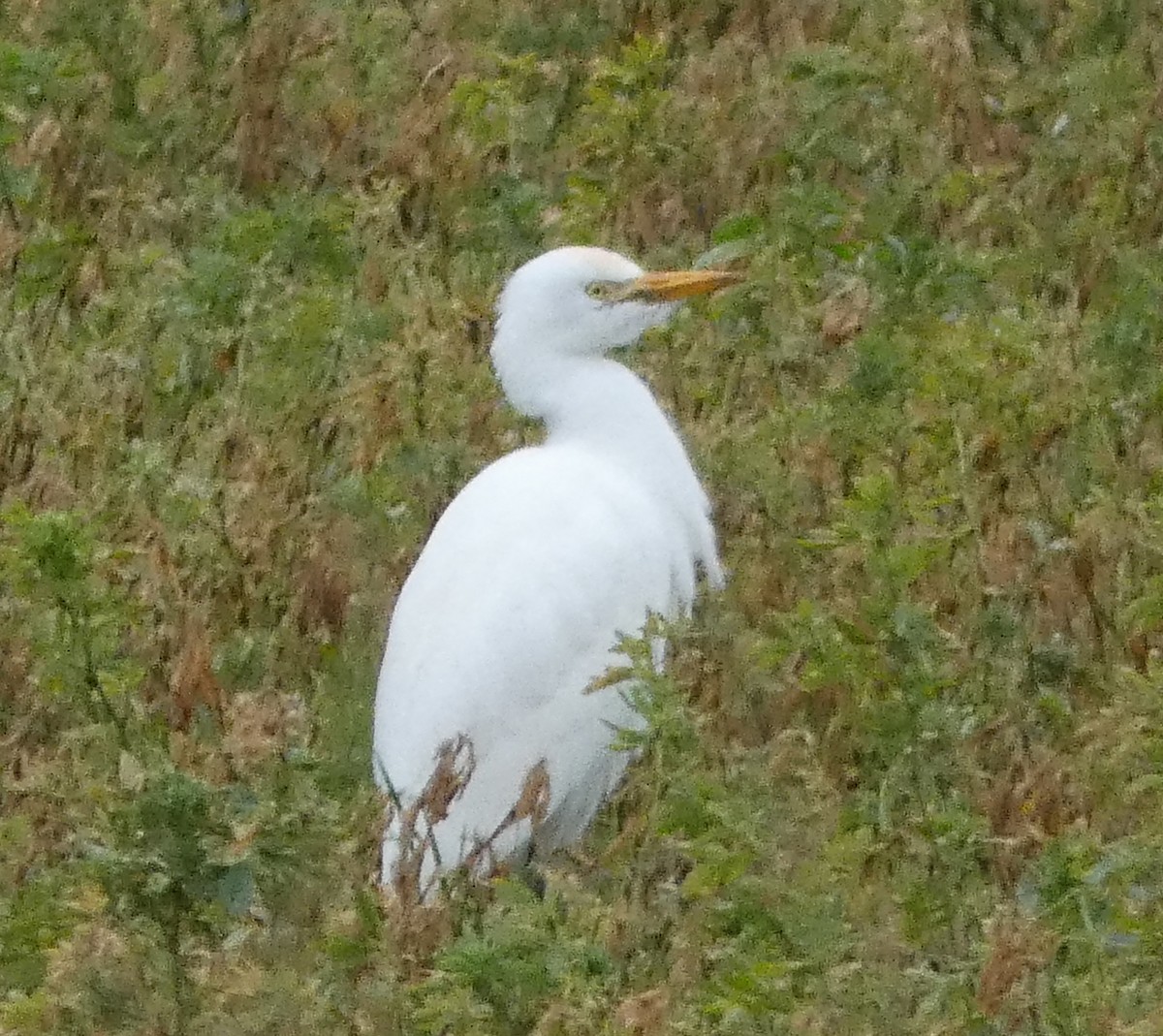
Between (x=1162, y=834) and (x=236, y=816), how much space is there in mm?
1251

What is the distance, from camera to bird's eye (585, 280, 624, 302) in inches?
191

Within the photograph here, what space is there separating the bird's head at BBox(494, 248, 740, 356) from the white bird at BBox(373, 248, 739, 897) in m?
0.01

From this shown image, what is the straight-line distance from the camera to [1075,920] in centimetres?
361

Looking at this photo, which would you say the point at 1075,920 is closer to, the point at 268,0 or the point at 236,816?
the point at 236,816

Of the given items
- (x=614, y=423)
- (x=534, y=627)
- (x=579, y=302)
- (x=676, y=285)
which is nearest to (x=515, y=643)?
(x=534, y=627)

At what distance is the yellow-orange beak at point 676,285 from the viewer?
4.87m

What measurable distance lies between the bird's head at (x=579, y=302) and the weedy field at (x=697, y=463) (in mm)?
437

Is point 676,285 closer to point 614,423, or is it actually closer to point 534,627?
point 614,423

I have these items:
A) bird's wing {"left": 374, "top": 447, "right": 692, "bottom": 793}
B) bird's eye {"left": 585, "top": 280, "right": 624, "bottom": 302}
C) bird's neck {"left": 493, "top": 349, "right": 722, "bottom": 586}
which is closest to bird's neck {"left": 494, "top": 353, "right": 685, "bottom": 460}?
bird's neck {"left": 493, "top": 349, "right": 722, "bottom": 586}

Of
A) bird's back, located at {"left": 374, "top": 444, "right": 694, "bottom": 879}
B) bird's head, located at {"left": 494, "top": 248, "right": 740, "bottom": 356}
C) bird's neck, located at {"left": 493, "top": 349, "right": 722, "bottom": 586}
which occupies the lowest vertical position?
bird's back, located at {"left": 374, "top": 444, "right": 694, "bottom": 879}

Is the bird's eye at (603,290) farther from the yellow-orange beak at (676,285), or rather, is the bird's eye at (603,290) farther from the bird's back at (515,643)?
the bird's back at (515,643)

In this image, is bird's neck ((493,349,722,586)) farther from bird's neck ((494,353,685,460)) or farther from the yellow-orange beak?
the yellow-orange beak

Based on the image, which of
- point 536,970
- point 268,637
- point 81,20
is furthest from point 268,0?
point 536,970

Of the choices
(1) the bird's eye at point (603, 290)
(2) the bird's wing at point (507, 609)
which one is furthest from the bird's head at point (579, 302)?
(2) the bird's wing at point (507, 609)
